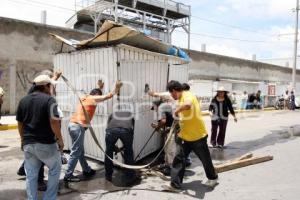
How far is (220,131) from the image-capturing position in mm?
9641

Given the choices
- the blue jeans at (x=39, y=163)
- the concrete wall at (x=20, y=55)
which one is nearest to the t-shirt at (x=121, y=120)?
the blue jeans at (x=39, y=163)

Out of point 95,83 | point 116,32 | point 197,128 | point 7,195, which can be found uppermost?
point 116,32

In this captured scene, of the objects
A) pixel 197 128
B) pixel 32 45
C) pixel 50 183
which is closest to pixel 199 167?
pixel 197 128

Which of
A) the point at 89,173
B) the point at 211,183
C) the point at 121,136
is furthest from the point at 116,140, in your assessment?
the point at 211,183

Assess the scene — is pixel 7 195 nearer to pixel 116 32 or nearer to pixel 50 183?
pixel 50 183

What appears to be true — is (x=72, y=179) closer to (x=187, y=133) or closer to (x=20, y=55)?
(x=187, y=133)

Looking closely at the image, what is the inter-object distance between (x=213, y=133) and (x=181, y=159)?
398 centimetres

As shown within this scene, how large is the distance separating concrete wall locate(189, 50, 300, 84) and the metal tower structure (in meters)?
4.12

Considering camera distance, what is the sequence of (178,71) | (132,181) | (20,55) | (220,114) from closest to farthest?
(132,181)
(178,71)
(220,114)
(20,55)

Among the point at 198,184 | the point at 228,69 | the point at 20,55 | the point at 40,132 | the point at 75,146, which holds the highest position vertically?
the point at 228,69

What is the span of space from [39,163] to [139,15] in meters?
32.1

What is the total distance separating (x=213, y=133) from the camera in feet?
32.1

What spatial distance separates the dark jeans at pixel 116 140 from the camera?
6023 millimetres

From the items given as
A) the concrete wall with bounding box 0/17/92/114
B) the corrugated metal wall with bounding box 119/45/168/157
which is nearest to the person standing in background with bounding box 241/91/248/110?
the concrete wall with bounding box 0/17/92/114
